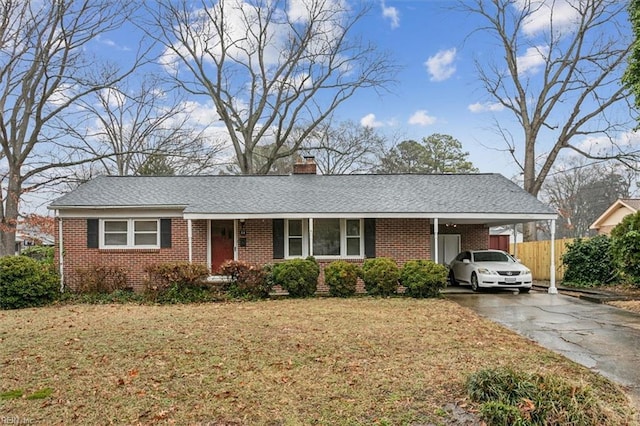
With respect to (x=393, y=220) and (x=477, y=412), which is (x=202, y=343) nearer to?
(x=477, y=412)

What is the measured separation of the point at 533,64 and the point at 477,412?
26515mm

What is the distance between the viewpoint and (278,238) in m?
14.8

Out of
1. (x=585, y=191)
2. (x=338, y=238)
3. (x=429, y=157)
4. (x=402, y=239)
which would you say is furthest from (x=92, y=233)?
(x=585, y=191)

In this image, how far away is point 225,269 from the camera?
1261cm

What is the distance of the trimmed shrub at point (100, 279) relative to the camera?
520 inches

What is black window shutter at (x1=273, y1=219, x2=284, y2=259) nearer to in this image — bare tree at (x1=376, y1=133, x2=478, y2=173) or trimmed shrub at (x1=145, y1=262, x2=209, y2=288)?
trimmed shrub at (x1=145, y1=262, x2=209, y2=288)

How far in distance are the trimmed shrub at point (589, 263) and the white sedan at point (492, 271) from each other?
104 inches

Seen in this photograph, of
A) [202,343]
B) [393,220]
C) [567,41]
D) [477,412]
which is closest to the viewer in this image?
[477,412]

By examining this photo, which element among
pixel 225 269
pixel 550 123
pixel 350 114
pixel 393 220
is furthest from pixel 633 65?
pixel 350 114

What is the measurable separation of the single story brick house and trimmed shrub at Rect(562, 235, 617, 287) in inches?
98.2

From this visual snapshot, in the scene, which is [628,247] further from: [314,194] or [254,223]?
[254,223]

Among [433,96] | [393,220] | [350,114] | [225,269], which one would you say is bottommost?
[225,269]

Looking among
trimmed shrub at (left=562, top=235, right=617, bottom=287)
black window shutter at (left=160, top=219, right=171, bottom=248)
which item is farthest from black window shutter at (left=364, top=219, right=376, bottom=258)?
trimmed shrub at (left=562, top=235, right=617, bottom=287)

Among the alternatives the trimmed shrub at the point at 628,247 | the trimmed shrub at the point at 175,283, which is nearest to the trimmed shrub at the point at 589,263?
the trimmed shrub at the point at 628,247
